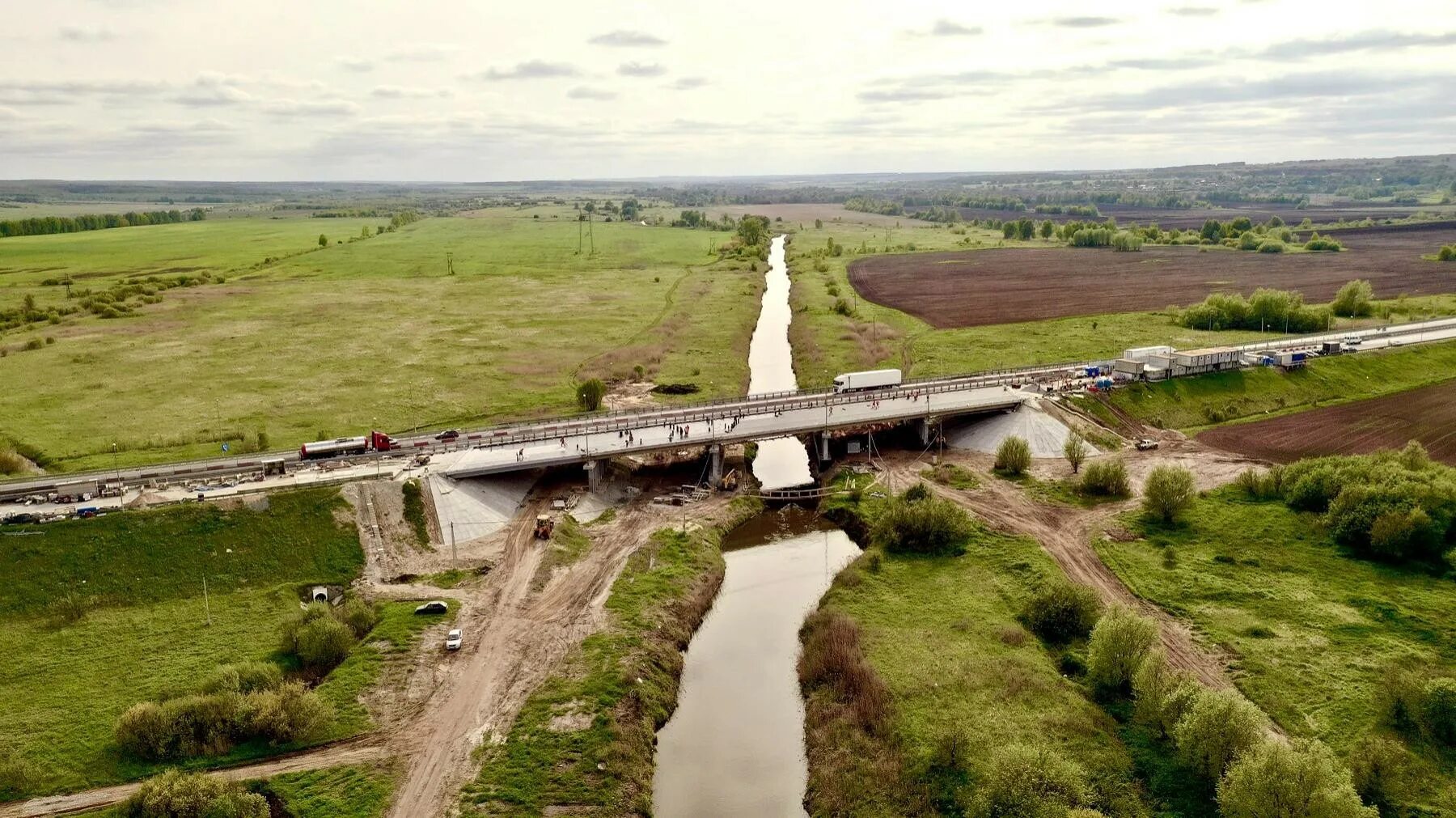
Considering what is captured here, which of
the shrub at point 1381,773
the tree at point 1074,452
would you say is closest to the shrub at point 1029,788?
the shrub at point 1381,773

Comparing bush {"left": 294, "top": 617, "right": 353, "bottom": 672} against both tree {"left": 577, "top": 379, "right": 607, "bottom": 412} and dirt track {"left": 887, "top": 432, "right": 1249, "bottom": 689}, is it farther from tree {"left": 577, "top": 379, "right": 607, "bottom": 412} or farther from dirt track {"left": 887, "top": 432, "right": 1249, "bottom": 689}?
dirt track {"left": 887, "top": 432, "right": 1249, "bottom": 689}

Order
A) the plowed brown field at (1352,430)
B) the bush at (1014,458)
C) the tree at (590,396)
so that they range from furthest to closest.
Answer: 1. the tree at (590,396)
2. the plowed brown field at (1352,430)
3. the bush at (1014,458)

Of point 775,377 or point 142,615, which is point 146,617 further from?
point 775,377

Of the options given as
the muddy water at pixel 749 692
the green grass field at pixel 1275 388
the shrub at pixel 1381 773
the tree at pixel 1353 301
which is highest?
the tree at pixel 1353 301

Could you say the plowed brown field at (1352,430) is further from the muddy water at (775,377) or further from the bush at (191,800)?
the bush at (191,800)

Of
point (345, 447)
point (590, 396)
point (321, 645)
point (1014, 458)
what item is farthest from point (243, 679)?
point (1014, 458)

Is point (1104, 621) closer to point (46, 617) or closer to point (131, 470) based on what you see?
point (46, 617)

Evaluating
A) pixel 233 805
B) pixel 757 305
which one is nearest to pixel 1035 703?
pixel 233 805

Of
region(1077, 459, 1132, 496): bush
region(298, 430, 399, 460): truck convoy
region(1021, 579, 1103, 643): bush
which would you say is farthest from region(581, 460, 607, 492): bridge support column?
region(1077, 459, 1132, 496): bush
